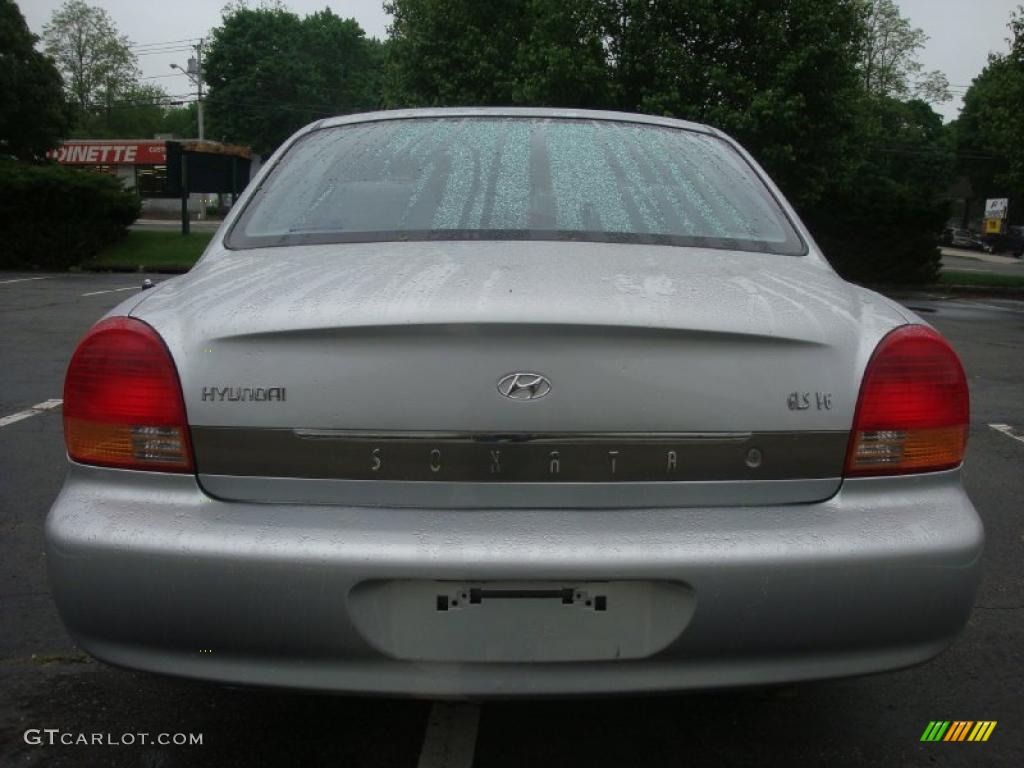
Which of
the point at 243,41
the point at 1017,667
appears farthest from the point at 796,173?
the point at 243,41

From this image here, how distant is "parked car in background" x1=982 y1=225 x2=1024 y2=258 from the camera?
52031mm

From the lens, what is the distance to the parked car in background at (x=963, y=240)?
5559 cm

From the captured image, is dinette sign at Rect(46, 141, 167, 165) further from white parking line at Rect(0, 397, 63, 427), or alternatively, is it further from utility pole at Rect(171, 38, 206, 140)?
white parking line at Rect(0, 397, 63, 427)

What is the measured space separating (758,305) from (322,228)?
1135 millimetres

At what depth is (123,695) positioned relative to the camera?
2.76 meters

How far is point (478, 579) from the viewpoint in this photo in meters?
1.90

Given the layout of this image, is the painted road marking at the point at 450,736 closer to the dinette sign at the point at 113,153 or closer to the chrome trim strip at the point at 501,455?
the chrome trim strip at the point at 501,455

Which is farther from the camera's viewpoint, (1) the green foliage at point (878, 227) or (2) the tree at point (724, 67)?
(1) the green foliage at point (878, 227)

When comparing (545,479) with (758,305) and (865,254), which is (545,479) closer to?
(758,305)

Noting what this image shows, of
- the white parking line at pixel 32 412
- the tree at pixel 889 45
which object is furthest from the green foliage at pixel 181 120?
the white parking line at pixel 32 412

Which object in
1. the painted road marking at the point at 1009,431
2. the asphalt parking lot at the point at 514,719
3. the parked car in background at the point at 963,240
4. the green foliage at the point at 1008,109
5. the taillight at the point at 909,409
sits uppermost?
the green foliage at the point at 1008,109

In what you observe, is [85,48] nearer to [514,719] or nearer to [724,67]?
[724,67]

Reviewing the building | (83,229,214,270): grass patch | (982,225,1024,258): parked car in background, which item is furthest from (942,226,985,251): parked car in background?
(83,229,214,270): grass patch

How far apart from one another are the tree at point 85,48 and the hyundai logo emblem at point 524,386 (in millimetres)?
75707
